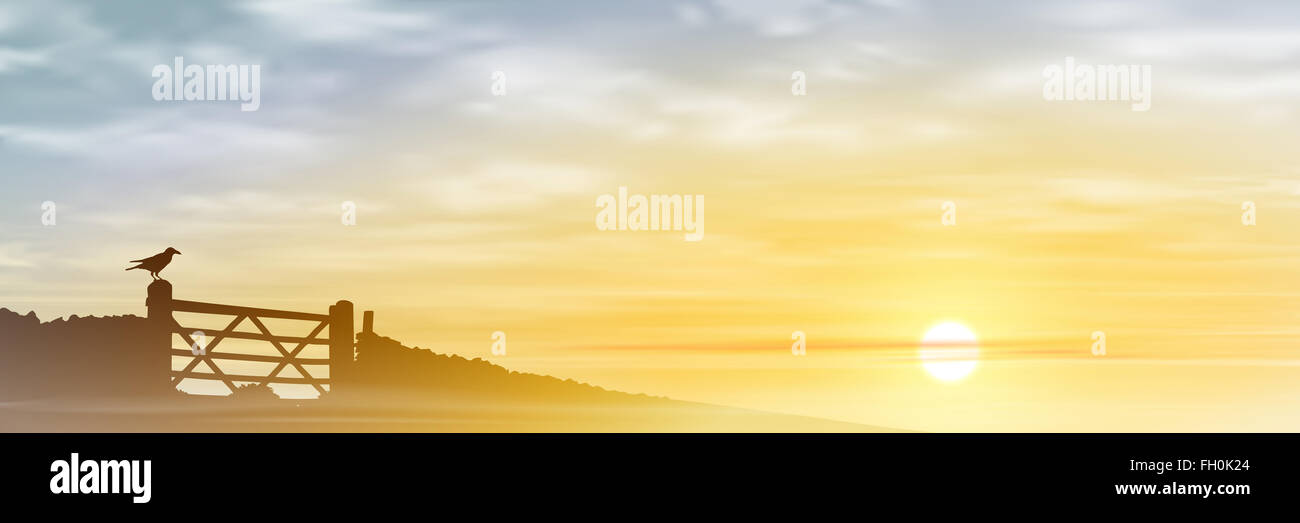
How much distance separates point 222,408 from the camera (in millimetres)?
18297

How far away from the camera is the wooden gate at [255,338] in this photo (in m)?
18.5

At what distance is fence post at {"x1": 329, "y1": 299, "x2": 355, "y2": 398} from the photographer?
67.1 ft

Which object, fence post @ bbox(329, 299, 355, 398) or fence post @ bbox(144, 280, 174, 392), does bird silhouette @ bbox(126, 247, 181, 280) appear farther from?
fence post @ bbox(329, 299, 355, 398)

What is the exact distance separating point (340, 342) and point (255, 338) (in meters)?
1.81

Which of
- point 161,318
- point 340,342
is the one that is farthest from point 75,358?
point 340,342

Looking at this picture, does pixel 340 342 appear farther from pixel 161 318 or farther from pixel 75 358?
pixel 75 358

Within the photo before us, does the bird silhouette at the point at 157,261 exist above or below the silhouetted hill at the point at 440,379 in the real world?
above

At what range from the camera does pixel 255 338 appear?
19078 mm

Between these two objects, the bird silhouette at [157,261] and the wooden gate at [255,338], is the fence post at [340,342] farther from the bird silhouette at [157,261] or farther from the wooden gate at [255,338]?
the bird silhouette at [157,261]

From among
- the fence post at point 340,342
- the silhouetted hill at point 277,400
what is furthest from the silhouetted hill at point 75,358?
the fence post at point 340,342

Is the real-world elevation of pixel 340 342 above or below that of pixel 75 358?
above
